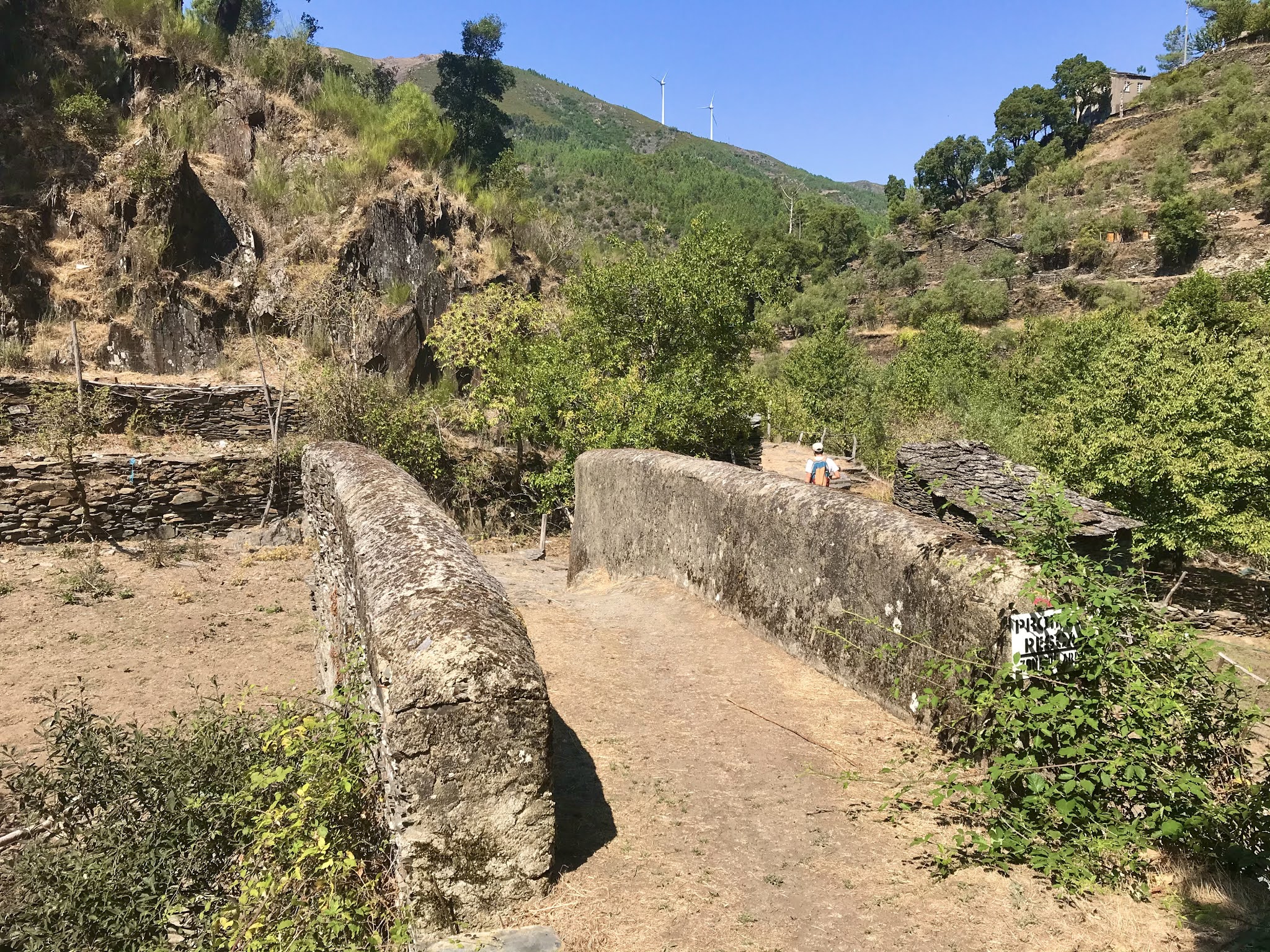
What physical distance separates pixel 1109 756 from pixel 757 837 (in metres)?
1.55

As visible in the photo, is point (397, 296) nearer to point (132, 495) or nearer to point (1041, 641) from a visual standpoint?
point (132, 495)

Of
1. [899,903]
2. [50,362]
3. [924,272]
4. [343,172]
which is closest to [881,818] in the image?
[899,903]

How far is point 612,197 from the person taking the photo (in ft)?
267

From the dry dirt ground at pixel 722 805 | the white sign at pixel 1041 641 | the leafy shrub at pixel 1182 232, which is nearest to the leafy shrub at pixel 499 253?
the dry dirt ground at pixel 722 805

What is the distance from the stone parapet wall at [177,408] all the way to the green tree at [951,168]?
82.7 metres

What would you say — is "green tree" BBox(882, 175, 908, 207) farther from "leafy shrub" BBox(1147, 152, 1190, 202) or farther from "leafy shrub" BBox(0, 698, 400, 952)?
"leafy shrub" BBox(0, 698, 400, 952)

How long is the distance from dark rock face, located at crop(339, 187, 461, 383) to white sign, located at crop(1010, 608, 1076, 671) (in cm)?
1903

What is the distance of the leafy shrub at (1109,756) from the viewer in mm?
3062

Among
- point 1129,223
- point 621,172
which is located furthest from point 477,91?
point 621,172

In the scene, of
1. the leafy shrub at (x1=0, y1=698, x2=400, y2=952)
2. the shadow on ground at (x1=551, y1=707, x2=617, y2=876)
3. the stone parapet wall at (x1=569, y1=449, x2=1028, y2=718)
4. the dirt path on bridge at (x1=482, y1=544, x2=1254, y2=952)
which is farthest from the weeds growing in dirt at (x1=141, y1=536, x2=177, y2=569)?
the shadow on ground at (x1=551, y1=707, x2=617, y2=876)

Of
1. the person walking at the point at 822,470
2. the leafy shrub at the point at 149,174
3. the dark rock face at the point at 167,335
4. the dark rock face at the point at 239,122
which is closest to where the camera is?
the person walking at the point at 822,470

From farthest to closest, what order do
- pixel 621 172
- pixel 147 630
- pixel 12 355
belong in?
pixel 621 172 → pixel 12 355 → pixel 147 630

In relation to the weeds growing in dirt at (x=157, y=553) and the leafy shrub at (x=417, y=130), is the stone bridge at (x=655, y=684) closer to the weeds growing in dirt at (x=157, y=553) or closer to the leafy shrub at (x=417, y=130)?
the weeds growing in dirt at (x=157, y=553)

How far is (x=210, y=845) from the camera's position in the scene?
3.79 metres
